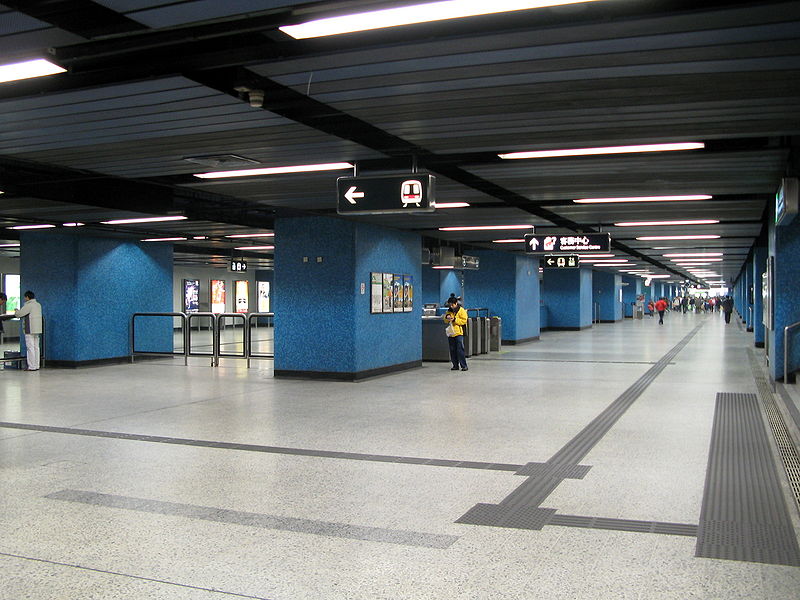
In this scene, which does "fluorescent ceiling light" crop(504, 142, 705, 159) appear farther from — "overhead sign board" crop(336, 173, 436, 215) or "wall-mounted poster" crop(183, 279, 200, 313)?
"wall-mounted poster" crop(183, 279, 200, 313)

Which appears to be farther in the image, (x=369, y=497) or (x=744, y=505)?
(x=369, y=497)

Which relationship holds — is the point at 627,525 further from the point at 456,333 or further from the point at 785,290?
the point at 456,333

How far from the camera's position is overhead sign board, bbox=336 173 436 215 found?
7.00 meters

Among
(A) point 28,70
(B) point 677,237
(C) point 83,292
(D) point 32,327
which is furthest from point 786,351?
(D) point 32,327

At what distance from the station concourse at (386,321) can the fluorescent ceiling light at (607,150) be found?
0.22ft

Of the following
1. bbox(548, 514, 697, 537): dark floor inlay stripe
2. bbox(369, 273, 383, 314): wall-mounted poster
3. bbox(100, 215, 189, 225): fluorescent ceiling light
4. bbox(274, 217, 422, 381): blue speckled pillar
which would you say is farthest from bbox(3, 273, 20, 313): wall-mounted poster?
bbox(548, 514, 697, 537): dark floor inlay stripe

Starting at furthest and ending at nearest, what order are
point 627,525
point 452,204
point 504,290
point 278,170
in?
point 504,290 → point 452,204 → point 278,170 → point 627,525

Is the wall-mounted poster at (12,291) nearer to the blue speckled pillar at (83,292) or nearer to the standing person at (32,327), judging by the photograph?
the blue speckled pillar at (83,292)

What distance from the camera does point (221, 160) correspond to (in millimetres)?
7398

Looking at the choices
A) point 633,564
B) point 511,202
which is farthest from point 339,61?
point 511,202

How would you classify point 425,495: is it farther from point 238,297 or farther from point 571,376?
point 238,297

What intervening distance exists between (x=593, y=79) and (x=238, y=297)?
104 feet

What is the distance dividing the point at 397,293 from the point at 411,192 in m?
6.80

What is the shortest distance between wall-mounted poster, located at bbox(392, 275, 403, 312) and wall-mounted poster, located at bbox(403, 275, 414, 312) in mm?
166
